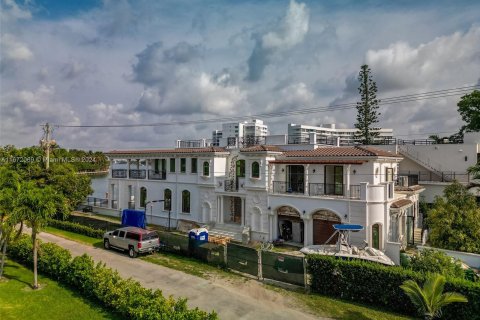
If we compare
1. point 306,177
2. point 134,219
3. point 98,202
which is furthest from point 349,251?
point 98,202

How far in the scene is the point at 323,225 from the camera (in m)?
22.4

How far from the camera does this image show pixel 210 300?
1408cm

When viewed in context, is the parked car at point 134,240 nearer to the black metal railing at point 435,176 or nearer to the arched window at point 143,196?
the arched window at point 143,196

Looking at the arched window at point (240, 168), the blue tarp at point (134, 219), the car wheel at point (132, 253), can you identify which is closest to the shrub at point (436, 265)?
the car wheel at point (132, 253)

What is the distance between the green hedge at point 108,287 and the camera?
10.7 meters

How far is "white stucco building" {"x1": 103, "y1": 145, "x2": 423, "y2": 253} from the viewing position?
20875 mm

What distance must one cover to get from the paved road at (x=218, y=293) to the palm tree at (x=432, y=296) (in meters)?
3.73

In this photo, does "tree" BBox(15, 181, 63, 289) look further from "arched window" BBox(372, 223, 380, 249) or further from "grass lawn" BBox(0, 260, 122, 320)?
"arched window" BBox(372, 223, 380, 249)

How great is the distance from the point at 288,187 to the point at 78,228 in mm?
17697

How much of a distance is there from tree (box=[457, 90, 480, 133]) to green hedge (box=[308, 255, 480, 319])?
24472 millimetres

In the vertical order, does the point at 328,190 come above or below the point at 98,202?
above

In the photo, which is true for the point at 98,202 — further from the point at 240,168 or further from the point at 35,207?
the point at 35,207

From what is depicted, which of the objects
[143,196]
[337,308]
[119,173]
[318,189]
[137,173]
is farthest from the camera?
[119,173]

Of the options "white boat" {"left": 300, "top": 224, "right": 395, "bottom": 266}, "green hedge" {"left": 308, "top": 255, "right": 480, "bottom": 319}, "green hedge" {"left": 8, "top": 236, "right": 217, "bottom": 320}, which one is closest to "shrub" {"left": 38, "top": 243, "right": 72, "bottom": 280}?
"green hedge" {"left": 8, "top": 236, "right": 217, "bottom": 320}
